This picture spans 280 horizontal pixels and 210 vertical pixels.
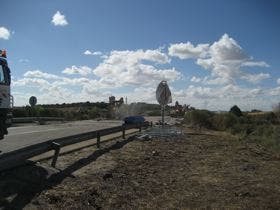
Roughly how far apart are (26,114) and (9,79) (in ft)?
89.5

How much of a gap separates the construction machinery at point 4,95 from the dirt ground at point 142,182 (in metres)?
2.36

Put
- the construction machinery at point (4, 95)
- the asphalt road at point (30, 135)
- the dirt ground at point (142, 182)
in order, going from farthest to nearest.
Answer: the asphalt road at point (30, 135) < the construction machinery at point (4, 95) < the dirt ground at point (142, 182)

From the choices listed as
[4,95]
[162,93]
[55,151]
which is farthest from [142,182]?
[162,93]

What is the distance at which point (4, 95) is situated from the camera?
45.1 feet

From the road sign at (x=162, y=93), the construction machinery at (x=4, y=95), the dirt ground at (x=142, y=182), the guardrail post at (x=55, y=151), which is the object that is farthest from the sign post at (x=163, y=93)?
the guardrail post at (x=55, y=151)

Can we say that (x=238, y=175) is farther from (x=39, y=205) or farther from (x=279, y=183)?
(x=39, y=205)

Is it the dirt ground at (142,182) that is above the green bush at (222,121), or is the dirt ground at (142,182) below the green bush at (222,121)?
below

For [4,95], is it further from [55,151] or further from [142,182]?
[142,182]

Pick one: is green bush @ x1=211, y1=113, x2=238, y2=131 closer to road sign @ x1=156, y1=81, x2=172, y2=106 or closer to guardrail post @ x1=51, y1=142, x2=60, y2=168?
road sign @ x1=156, y1=81, x2=172, y2=106

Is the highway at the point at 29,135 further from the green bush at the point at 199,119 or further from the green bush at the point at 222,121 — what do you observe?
the green bush at the point at 222,121

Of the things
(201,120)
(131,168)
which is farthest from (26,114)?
(131,168)

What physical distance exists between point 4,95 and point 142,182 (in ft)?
19.9

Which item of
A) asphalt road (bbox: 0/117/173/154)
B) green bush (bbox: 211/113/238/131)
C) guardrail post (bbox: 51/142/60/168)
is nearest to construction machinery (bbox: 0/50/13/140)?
asphalt road (bbox: 0/117/173/154)

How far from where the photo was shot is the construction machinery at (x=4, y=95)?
13.7 m
